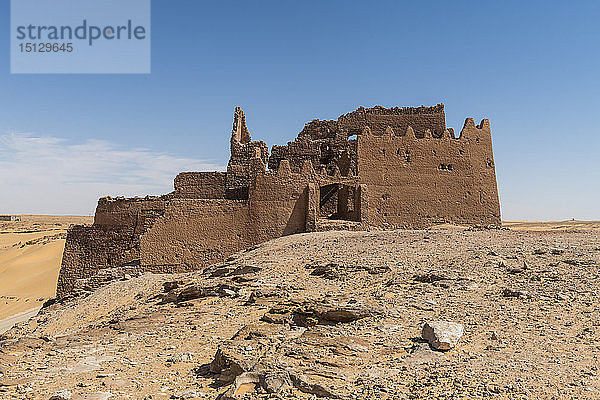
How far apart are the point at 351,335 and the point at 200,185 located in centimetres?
1337

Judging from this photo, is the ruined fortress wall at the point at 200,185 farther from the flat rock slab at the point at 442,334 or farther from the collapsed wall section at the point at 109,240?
the flat rock slab at the point at 442,334

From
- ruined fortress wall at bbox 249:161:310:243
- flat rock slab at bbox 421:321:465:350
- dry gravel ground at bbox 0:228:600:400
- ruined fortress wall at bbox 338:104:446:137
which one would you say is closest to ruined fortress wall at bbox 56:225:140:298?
ruined fortress wall at bbox 249:161:310:243

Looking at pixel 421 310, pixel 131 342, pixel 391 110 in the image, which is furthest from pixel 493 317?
pixel 391 110

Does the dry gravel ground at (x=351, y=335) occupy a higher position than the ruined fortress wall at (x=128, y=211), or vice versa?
the ruined fortress wall at (x=128, y=211)

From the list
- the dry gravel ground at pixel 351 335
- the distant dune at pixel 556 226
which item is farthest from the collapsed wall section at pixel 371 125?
the distant dune at pixel 556 226

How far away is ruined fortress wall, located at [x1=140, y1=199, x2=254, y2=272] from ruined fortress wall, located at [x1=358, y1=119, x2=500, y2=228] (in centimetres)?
559

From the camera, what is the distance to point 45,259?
121 feet

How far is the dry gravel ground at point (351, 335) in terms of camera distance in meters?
4.76

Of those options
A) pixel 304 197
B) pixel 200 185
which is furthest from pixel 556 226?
pixel 200 185

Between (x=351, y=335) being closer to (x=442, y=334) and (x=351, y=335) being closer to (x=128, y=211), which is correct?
(x=442, y=334)

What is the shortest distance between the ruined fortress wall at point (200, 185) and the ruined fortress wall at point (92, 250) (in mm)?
2523

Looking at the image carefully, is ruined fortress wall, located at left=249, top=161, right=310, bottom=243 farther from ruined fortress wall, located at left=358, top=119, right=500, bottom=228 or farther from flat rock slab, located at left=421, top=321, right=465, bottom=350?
flat rock slab, located at left=421, top=321, right=465, bottom=350

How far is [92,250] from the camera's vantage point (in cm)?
1708

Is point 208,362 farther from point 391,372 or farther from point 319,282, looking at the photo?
point 319,282
